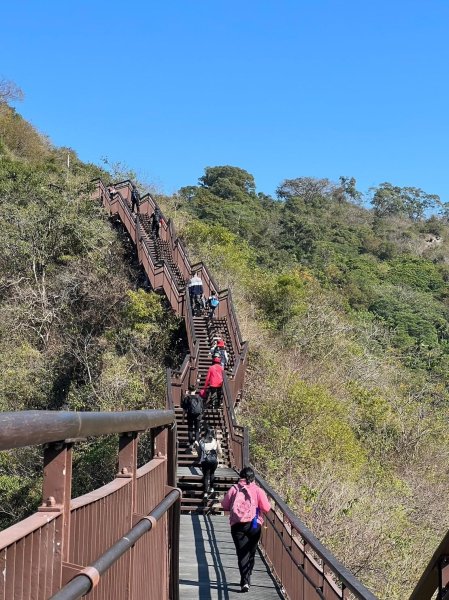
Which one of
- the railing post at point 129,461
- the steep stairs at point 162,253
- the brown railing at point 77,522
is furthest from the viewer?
the steep stairs at point 162,253

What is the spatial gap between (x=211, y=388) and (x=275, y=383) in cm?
570

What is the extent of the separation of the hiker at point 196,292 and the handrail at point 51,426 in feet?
75.2

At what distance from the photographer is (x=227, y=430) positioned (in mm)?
18781

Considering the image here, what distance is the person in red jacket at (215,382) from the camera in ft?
61.0

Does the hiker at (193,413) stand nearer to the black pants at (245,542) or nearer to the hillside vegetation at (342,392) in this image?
the hillside vegetation at (342,392)

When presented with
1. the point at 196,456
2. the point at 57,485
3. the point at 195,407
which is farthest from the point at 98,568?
the point at 196,456

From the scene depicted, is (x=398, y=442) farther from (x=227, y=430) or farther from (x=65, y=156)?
(x=65, y=156)

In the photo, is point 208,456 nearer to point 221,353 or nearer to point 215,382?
point 215,382

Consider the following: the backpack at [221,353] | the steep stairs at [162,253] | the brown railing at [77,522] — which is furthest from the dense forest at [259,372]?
the brown railing at [77,522]

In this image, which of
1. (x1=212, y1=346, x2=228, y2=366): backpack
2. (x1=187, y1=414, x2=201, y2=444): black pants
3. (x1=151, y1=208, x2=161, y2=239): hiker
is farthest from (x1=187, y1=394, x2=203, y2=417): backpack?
(x1=151, y1=208, x2=161, y2=239): hiker

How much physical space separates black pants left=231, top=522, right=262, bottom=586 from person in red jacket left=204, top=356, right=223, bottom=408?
30.1 feet

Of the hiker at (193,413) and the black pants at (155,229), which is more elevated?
the black pants at (155,229)

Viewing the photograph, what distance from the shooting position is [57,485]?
2154 mm

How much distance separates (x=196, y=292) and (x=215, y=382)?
25.2ft
